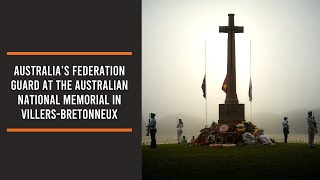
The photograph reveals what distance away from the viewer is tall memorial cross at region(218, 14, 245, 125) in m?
31.7

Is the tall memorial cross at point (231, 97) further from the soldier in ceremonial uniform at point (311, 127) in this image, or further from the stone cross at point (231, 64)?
the soldier in ceremonial uniform at point (311, 127)

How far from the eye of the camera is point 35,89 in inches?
461

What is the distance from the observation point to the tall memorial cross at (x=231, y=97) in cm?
3173

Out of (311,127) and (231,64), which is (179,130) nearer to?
(231,64)

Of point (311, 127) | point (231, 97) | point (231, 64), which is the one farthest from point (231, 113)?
point (311, 127)

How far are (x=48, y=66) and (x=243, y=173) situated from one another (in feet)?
18.9

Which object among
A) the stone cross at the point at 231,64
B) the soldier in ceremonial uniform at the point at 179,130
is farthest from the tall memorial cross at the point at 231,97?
the soldier in ceremonial uniform at the point at 179,130

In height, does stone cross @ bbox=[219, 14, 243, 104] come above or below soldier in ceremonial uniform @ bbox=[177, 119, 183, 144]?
above

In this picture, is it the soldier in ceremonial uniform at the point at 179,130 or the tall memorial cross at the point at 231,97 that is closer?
the tall memorial cross at the point at 231,97

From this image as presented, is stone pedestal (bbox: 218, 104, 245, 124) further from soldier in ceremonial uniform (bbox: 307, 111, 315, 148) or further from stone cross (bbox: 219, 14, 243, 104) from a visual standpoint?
soldier in ceremonial uniform (bbox: 307, 111, 315, 148)

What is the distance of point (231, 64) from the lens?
31.8 meters

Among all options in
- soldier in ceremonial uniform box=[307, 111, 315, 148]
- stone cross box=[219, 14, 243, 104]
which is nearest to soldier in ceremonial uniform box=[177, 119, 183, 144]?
stone cross box=[219, 14, 243, 104]

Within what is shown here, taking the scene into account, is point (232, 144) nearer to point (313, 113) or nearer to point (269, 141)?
point (269, 141)

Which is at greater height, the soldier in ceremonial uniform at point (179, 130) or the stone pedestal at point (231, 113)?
the stone pedestal at point (231, 113)
